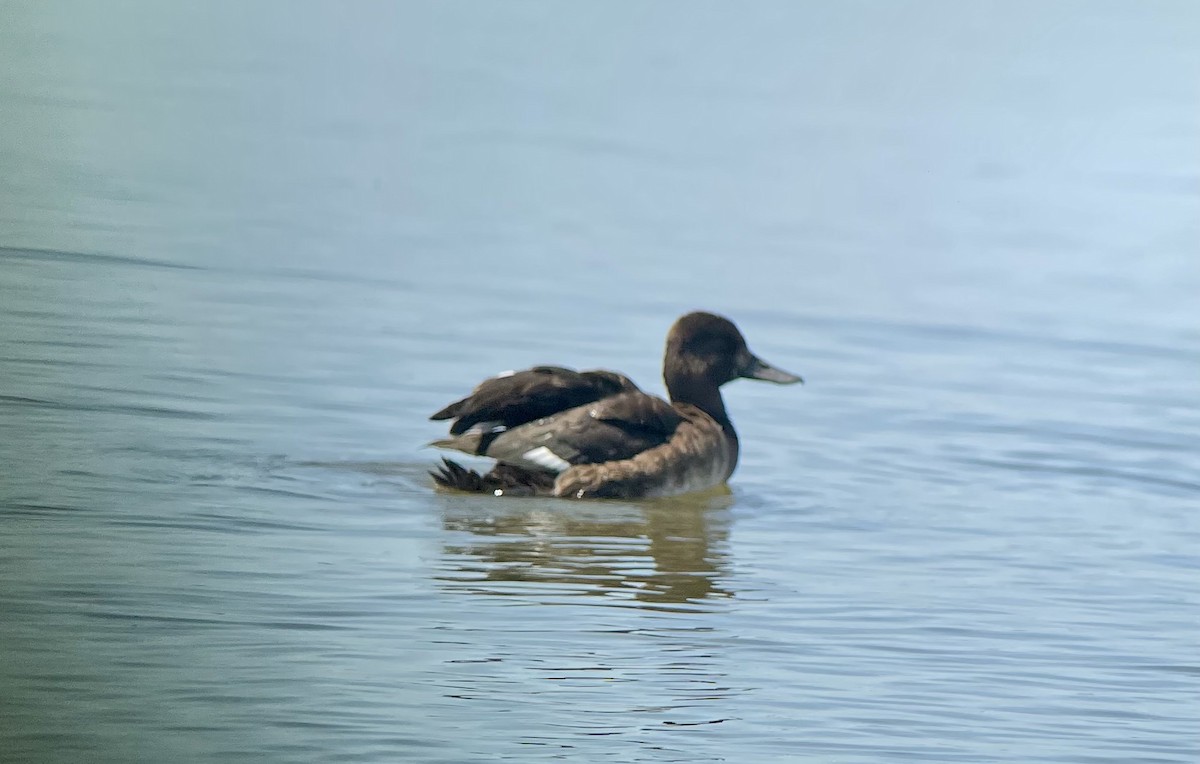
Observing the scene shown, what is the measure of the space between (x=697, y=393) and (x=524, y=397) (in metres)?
1.31

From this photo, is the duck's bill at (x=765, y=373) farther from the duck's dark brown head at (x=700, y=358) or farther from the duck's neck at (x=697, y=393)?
the duck's neck at (x=697, y=393)

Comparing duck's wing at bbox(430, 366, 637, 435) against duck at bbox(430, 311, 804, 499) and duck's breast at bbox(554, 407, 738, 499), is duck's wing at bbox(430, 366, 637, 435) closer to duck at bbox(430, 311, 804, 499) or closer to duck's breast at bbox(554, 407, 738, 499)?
duck at bbox(430, 311, 804, 499)

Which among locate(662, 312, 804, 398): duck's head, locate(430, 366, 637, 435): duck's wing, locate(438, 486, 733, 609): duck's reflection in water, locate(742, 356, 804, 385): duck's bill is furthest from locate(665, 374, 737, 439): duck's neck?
locate(430, 366, 637, 435): duck's wing

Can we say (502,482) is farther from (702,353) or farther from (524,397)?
(702,353)

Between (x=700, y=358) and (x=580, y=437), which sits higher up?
(x=700, y=358)

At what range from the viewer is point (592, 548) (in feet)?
26.2

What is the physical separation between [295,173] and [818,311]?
4.82 m

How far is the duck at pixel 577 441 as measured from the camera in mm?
8922

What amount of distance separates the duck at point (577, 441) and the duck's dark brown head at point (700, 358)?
0.49 meters

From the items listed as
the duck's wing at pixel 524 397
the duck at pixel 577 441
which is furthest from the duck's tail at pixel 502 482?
the duck's wing at pixel 524 397

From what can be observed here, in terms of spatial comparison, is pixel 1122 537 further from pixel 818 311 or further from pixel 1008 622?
pixel 818 311

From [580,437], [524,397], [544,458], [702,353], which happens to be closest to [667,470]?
[580,437]

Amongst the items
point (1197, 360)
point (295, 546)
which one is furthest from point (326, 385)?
point (1197, 360)

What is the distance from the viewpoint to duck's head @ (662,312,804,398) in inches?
396
